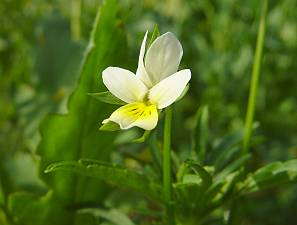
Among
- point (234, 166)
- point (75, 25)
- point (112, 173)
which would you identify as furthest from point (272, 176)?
point (75, 25)

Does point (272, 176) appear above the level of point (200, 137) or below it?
Result: below

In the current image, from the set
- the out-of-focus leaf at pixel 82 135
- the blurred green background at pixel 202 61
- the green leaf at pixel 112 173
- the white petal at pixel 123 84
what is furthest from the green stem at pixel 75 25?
the white petal at pixel 123 84

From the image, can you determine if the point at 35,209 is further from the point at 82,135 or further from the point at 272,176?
the point at 272,176

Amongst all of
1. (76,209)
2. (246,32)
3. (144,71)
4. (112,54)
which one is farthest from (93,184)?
(246,32)

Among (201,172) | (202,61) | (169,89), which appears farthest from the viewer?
(202,61)

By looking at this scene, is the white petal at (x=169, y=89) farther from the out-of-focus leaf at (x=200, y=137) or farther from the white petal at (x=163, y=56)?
the out-of-focus leaf at (x=200, y=137)

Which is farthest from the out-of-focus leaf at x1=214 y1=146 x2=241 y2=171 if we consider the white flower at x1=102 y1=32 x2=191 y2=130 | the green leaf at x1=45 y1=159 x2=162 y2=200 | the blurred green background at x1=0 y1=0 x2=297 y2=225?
the blurred green background at x1=0 y1=0 x2=297 y2=225
